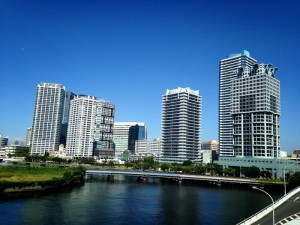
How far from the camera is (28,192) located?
123 m

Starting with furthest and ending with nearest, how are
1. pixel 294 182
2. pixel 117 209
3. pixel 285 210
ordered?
pixel 294 182 < pixel 117 209 < pixel 285 210

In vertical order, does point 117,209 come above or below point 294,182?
below

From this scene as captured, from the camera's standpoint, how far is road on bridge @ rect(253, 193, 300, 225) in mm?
65938

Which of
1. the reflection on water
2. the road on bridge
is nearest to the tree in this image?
the reflection on water

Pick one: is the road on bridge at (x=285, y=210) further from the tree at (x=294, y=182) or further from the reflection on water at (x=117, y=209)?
Result: the tree at (x=294, y=182)

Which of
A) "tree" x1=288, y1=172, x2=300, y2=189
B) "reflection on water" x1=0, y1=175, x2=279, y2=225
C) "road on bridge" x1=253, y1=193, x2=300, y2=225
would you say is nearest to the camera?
"road on bridge" x1=253, y1=193, x2=300, y2=225

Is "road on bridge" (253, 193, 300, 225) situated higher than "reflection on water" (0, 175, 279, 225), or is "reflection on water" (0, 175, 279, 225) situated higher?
"road on bridge" (253, 193, 300, 225)

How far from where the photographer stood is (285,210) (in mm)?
78188

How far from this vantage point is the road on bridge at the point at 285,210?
2596 inches

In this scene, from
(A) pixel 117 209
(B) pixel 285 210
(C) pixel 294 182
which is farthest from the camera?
(C) pixel 294 182

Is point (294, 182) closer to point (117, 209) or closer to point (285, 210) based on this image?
point (285, 210)

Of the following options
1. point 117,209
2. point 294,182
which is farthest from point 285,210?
point 294,182

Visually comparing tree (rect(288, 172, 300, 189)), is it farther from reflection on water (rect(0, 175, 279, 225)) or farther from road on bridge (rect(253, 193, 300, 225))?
road on bridge (rect(253, 193, 300, 225))

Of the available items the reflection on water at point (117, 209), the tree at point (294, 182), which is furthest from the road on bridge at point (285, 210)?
the tree at point (294, 182)
